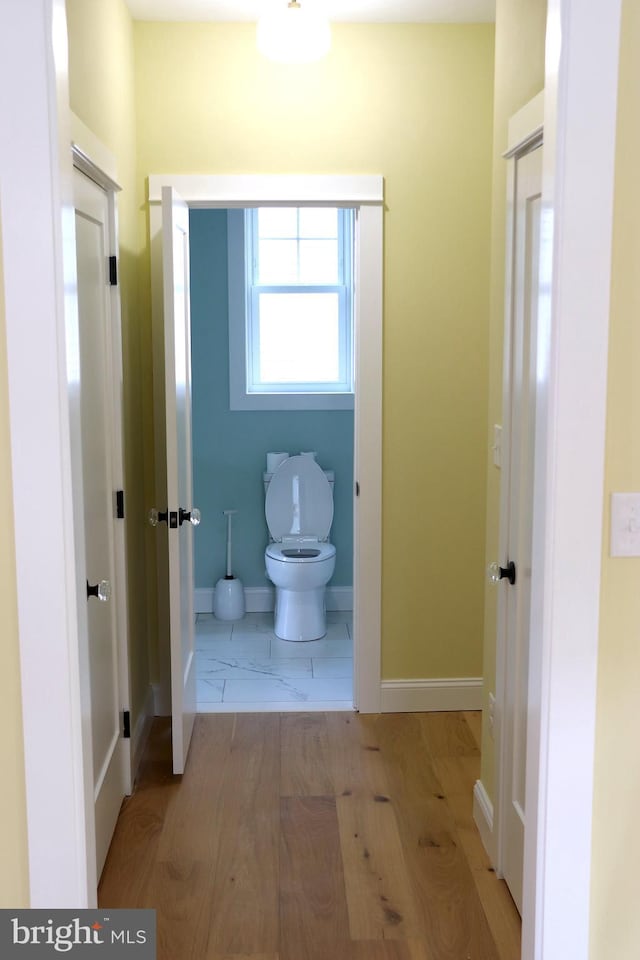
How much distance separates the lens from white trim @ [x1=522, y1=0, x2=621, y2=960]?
1627 millimetres

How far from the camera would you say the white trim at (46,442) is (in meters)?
1.61

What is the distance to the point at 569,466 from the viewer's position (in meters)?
1.69

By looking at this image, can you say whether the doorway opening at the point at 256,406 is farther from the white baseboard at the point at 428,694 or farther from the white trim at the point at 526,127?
the white trim at the point at 526,127

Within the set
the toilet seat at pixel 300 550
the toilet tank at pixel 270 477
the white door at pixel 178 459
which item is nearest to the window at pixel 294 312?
the toilet tank at pixel 270 477

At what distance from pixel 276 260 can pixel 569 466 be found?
391 centimetres

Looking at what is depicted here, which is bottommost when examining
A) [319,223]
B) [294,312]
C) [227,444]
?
[227,444]

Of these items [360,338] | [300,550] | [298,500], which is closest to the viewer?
[360,338]

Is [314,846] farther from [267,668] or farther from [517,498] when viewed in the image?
[267,668]

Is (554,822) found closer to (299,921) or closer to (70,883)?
(70,883)

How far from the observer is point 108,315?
315cm

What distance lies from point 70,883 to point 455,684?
8.24ft

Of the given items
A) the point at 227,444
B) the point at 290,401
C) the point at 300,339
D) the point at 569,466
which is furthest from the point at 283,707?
the point at 569,466

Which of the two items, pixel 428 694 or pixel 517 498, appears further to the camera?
pixel 428 694

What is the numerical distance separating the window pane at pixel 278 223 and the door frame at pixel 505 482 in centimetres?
280
